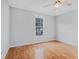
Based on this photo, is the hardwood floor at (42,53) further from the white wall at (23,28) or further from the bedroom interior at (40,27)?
the white wall at (23,28)

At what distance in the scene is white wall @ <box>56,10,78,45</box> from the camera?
17.5 ft

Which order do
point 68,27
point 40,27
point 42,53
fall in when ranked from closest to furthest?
point 42,53
point 68,27
point 40,27

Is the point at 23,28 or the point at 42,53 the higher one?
the point at 23,28

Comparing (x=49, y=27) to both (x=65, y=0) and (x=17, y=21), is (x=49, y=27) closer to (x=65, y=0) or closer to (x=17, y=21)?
(x=17, y=21)

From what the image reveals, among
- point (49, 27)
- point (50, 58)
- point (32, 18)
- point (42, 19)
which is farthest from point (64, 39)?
point (50, 58)

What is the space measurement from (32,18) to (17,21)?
3.94ft

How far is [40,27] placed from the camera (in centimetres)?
644

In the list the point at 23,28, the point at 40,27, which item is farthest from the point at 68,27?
the point at 23,28

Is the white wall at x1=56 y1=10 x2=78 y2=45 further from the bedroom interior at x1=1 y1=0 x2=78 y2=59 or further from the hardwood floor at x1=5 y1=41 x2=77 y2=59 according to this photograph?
the hardwood floor at x1=5 y1=41 x2=77 y2=59

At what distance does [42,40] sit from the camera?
258 inches

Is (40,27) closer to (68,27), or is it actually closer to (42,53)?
(68,27)

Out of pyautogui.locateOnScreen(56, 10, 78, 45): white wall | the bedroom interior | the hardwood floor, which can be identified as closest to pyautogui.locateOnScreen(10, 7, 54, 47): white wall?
the bedroom interior

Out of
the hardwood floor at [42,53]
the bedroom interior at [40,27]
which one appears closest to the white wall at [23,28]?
the bedroom interior at [40,27]

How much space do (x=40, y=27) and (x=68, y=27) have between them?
2017 millimetres
